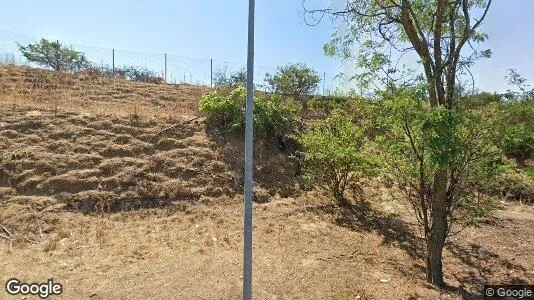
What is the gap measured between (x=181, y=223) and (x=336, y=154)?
154 inches

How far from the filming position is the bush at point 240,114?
1108cm

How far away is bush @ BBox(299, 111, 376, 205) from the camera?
8.72m

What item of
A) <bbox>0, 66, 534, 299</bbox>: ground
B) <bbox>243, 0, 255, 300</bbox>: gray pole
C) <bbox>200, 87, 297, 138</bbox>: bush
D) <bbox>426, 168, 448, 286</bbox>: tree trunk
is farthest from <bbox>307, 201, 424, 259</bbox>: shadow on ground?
<bbox>243, 0, 255, 300</bbox>: gray pole

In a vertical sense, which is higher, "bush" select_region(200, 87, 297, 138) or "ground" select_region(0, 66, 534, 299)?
"bush" select_region(200, 87, 297, 138)

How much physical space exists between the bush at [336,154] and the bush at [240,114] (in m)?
1.88

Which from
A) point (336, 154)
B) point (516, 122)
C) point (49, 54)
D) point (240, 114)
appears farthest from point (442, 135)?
point (49, 54)

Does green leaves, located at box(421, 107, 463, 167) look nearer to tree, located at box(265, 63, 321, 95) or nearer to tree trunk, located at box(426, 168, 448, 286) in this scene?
tree trunk, located at box(426, 168, 448, 286)

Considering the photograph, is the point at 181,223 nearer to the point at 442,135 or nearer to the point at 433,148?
the point at 433,148

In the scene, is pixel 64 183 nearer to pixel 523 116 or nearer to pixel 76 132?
pixel 76 132

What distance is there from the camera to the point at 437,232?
592 centimetres

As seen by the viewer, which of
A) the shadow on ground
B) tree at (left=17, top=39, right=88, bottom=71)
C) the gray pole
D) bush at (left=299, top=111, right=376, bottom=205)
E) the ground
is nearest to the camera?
the gray pole

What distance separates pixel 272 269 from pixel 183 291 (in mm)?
1573

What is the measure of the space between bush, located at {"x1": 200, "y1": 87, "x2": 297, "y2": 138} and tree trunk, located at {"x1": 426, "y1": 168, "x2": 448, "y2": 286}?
6.14m

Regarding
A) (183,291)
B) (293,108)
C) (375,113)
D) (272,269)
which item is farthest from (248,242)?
(293,108)
